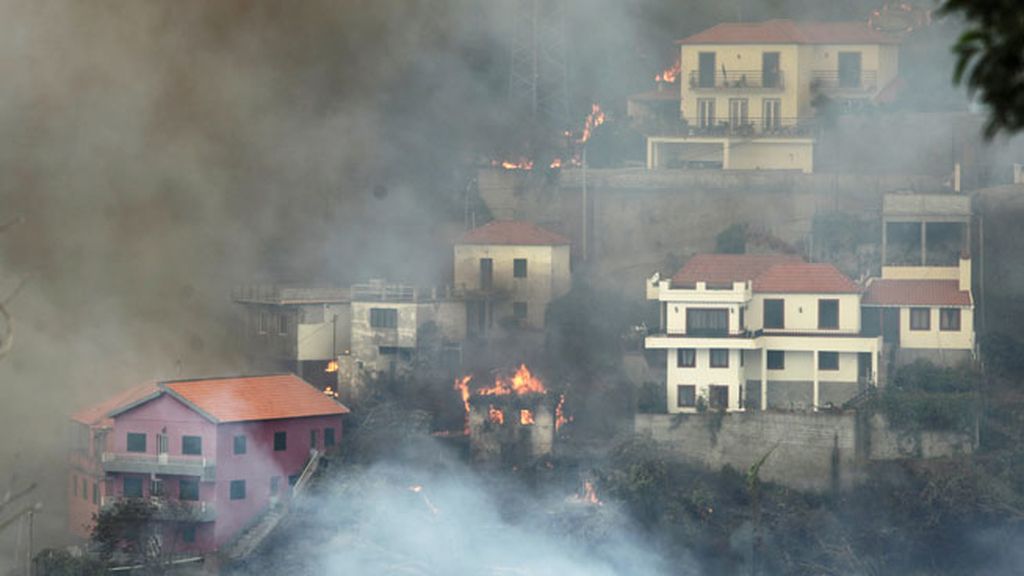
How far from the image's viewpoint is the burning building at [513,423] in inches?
1079

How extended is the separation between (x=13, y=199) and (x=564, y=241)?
34.5ft

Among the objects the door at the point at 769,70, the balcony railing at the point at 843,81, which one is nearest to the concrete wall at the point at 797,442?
the door at the point at 769,70

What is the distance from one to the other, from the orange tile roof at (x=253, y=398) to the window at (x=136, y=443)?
76 centimetres

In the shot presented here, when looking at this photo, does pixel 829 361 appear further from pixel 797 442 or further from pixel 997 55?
pixel 997 55

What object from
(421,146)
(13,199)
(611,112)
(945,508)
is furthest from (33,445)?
(945,508)

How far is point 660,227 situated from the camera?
30984 mm

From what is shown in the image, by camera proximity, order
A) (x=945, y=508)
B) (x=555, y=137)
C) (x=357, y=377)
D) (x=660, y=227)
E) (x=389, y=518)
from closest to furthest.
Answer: (x=945, y=508) → (x=389, y=518) → (x=357, y=377) → (x=660, y=227) → (x=555, y=137)

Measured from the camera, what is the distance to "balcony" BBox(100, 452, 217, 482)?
26.7 metres

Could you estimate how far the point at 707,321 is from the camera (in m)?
26.9

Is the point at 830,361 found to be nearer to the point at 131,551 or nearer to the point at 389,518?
the point at 389,518

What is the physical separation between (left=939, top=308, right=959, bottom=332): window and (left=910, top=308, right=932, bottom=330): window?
0.18 meters

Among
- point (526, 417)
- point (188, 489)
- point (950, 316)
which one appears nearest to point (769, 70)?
point (950, 316)

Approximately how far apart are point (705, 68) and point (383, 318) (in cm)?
707

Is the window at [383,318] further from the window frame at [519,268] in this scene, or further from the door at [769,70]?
the door at [769,70]
